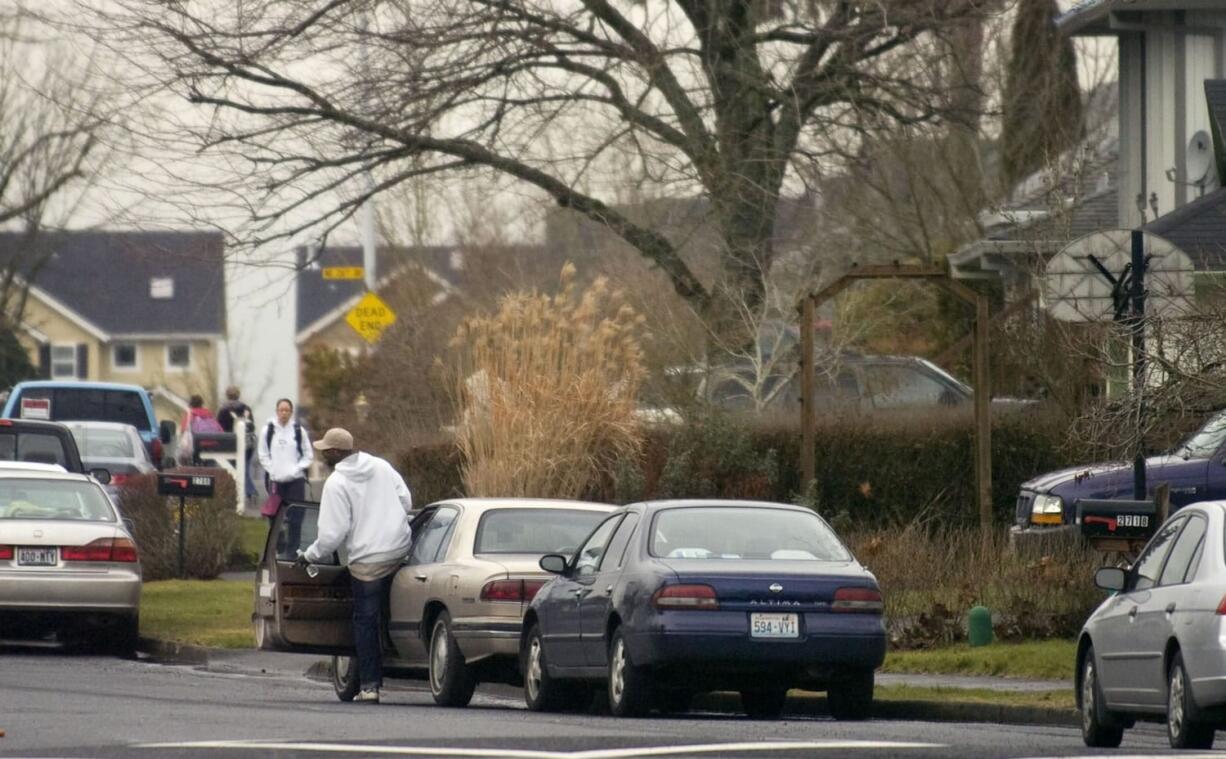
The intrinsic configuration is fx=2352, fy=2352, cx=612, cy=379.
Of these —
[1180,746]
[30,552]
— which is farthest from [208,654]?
[1180,746]

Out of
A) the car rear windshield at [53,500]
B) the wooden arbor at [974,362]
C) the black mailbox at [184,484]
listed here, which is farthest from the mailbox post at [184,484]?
the wooden arbor at [974,362]

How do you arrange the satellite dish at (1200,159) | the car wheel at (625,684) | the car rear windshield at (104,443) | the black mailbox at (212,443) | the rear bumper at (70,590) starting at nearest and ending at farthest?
the car wheel at (625,684), the rear bumper at (70,590), the satellite dish at (1200,159), the car rear windshield at (104,443), the black mailbox at (212,443)

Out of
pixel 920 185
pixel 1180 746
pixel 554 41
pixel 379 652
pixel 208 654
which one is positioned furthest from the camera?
pixel 920 185

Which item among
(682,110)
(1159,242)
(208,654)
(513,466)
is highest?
(682,110)

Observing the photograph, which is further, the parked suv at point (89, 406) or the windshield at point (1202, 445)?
the parked suv at point (89, 406)

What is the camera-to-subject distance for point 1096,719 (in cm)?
1217

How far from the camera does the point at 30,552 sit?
17797 millimetres

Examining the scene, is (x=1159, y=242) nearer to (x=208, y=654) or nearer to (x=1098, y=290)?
(x=1098, y=290)

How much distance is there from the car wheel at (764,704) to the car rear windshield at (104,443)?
16.3m

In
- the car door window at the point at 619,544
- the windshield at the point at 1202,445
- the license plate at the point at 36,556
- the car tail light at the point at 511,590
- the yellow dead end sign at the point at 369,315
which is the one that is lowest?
the car tail light at the point at 511,590

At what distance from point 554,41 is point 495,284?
16.6 meters

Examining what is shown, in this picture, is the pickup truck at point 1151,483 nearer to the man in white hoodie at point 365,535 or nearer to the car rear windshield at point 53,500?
the man in white hoodie at point 365,535

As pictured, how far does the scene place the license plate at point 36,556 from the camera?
1778cm

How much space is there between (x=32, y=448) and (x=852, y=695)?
12.4m
